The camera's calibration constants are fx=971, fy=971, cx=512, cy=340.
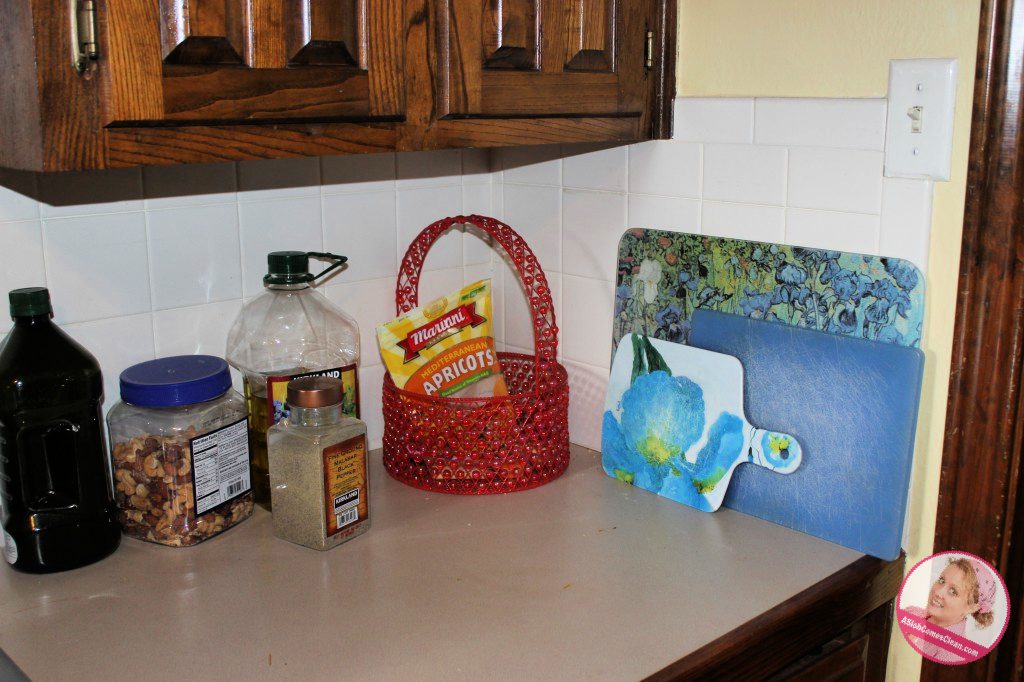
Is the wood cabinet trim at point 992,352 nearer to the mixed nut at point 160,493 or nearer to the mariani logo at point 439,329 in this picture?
the mariani logo at point 439,329

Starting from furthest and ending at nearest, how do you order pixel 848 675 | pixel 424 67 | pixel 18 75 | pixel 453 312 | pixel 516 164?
pixel 516 164, pixel 453 312, pixel 848 675, pixel 424 67, pixel 18 75

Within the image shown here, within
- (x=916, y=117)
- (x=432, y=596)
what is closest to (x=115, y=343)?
(x=432, y=596)

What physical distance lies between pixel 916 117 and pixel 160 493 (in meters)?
0.96

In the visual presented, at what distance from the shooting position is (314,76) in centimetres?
95

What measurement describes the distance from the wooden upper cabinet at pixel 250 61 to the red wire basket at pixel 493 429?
398 mm

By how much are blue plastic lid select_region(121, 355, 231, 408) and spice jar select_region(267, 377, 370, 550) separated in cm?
9

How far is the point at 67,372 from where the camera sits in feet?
3.51

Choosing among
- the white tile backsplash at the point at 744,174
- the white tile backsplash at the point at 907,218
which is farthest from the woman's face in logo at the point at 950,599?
the white tile backsplash at the point at 744,174

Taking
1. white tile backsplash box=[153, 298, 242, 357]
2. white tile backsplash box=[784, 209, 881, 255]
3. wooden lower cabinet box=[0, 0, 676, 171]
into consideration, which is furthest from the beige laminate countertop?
wooden lower cabinet box=[0, 0, 676, 171]

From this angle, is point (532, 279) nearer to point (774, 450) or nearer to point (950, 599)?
point (774, 450)

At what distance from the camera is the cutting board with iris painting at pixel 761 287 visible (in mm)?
1114

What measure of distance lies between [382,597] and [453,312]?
45 centimetres

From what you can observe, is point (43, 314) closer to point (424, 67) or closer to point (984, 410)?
point (424, 67)

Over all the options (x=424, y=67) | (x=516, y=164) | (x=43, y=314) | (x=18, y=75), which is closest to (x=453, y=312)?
(x=516, y=164)
